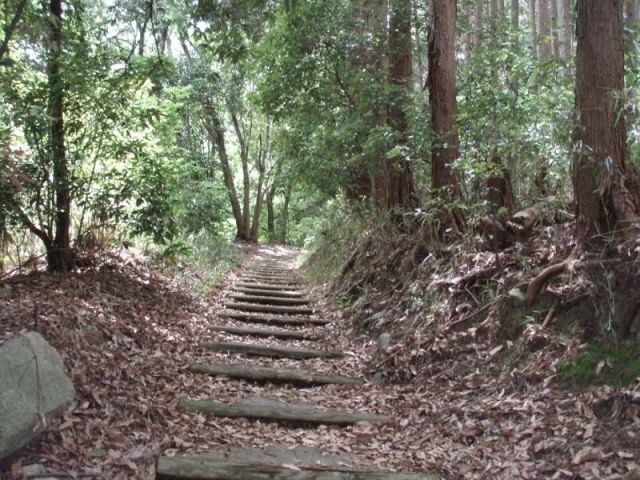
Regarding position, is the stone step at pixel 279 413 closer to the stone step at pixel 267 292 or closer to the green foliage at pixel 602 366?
the green foliage at pixel 602 366

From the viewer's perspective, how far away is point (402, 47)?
8797 millimetres

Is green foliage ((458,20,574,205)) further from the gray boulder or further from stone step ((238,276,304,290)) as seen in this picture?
stone step ((238,276,304,290))

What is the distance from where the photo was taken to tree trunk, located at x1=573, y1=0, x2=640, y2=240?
13.4 feet

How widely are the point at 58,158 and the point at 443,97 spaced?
4.59 m

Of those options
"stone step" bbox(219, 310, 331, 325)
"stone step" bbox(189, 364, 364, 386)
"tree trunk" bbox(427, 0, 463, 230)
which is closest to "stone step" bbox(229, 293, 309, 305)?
"stone step" bbox(219, 310, 331, 325)

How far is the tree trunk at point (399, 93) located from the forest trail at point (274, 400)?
2.35m

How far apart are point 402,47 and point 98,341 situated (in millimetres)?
6739

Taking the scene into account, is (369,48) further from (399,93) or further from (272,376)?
(272,376)

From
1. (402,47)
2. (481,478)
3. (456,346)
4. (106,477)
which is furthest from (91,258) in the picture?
(402,47)

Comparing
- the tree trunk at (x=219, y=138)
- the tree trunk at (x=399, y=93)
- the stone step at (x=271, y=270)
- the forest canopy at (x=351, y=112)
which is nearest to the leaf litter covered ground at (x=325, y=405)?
the forest canopy at (x=351, y=112)

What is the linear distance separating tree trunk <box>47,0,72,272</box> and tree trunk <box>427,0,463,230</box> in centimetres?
422

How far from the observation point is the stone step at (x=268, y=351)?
596cm

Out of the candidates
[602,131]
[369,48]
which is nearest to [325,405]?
[602,131]

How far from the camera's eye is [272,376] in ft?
17.0
